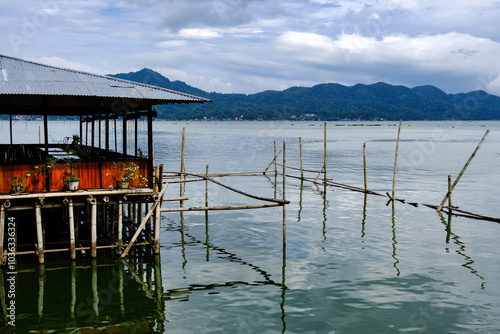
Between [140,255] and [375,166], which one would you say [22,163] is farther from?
[375,166]

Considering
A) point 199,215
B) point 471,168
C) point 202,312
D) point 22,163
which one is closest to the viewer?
point 202,312

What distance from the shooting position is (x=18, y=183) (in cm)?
1555

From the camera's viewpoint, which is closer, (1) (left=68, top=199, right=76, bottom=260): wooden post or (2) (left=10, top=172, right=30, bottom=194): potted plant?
(2) (left=10, top=172, right=30, bottom=194): potted plant

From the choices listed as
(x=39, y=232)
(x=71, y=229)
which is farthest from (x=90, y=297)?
(x=39, y=232)

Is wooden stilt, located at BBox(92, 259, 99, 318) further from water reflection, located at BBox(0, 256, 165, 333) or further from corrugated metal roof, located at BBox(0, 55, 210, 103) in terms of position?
corrugated metal roof, located at BBox(0, 55, 210, 103)

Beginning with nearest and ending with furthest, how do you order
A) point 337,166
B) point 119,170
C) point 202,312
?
1. point 202,312
2. point 119,170
3. point 337,166

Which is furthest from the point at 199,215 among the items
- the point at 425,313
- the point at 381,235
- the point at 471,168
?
the point at 471,168

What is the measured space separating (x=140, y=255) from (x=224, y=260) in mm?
3309

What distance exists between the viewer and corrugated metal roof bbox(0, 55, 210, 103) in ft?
51.6

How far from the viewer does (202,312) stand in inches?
539

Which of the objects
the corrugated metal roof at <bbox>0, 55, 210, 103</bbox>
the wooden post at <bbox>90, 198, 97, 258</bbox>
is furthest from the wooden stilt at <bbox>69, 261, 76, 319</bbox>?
the corrugated metal roof at <bbox>0, 55, 210, 103</bbox>

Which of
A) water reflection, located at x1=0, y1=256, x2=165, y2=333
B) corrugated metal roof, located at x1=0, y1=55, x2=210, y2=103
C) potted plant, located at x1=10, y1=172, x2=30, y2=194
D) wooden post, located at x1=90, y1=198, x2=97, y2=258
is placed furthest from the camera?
wooden post, located at x1=90, y1=198, x2=97, y2=258

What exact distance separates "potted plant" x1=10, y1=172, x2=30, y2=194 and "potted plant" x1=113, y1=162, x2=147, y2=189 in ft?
9.48

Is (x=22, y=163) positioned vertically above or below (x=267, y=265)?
above
